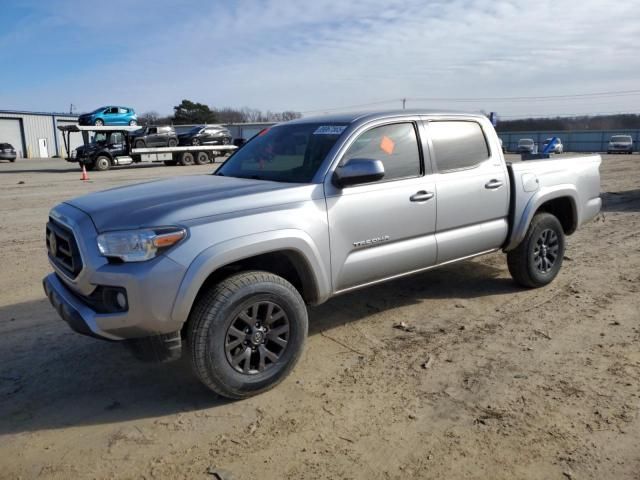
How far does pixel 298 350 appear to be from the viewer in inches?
144

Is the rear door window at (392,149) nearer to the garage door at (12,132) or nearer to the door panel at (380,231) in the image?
the door panel at (380,231)

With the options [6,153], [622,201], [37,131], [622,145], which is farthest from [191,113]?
[622,201]

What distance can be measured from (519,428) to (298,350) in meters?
1.52

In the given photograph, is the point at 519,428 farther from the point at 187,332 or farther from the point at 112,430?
the point at 112,430

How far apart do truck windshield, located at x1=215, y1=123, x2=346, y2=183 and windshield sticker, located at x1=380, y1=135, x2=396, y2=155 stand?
14.2 inches

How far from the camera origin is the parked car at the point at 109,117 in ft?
98.0

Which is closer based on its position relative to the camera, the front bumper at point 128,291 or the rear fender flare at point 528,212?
the front bumper at point 128,291

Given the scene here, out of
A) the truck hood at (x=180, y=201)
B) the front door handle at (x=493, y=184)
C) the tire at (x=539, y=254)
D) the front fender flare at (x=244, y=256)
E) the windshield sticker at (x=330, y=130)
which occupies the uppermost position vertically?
the windshield sticker at (x=330, y=130)

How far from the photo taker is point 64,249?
3.51m

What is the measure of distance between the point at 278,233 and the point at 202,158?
28883 millimetres

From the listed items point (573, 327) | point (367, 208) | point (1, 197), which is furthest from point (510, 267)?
point (1, 197)

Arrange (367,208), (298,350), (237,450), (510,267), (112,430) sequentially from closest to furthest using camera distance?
1. (237,450)
2. (112,430)
3. (298,350)
4. (367,208)
5. (510,267)

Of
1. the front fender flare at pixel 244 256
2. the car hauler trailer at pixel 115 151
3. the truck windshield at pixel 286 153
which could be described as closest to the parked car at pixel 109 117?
the car hauler trailer at pixel 115 151

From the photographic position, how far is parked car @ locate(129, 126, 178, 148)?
28.8m
